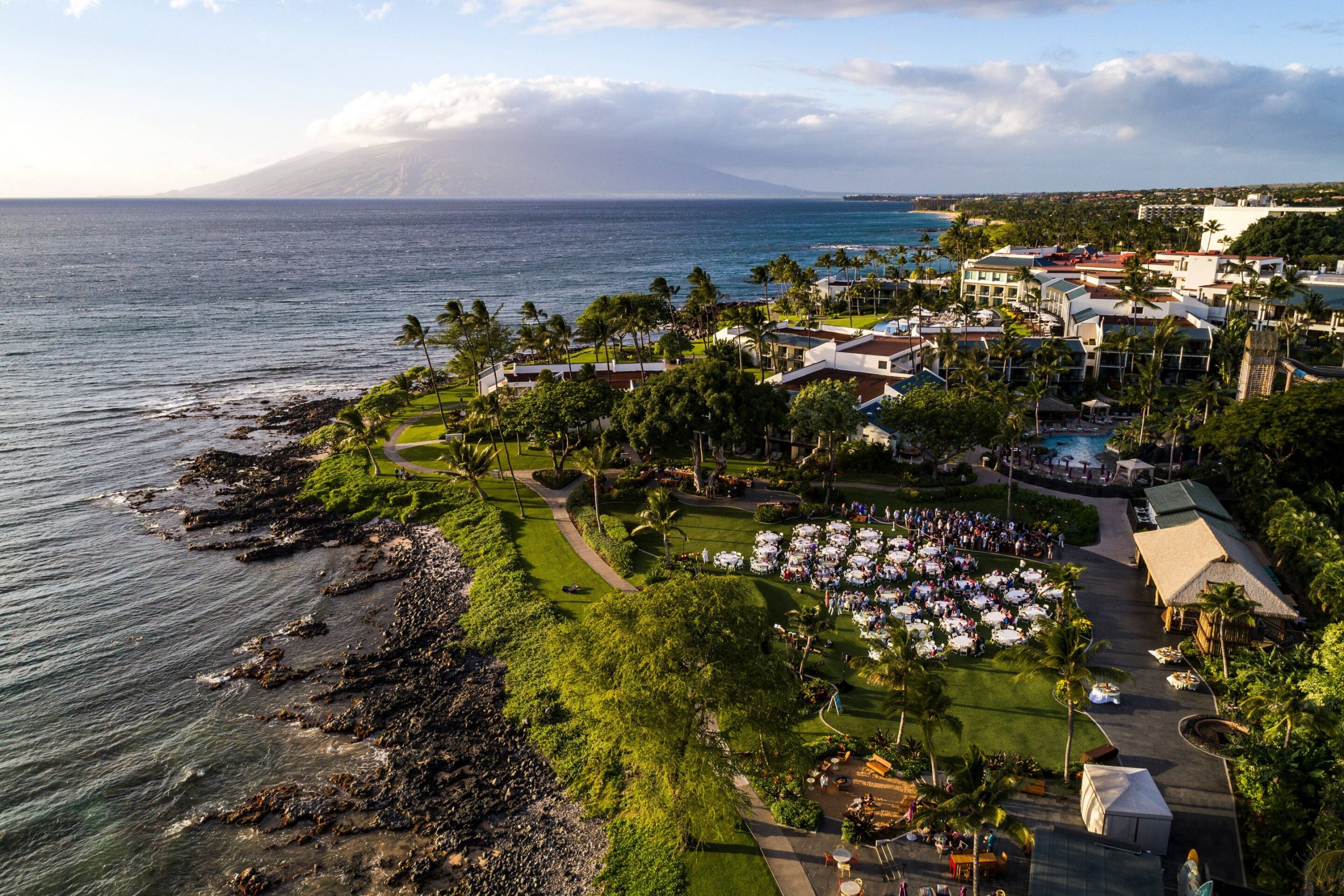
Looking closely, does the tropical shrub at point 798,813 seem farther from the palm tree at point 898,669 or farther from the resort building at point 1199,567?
the resort building at point 1199,567

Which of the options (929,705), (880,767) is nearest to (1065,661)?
(929,705)

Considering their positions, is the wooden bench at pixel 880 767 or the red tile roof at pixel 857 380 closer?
the wooden bench at pixel 880 767

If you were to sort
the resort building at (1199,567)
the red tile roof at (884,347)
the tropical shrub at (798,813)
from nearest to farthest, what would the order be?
the tropical shrub at (798,813)
the resort building at (1199,567)
the red tile roof at (884,347)

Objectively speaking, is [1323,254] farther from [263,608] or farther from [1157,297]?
[263,608]

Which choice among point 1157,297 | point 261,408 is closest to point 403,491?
point 261,408

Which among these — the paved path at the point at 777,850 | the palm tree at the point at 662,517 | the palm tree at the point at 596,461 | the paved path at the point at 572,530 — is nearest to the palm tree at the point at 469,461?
the paved path at the point at 572,530

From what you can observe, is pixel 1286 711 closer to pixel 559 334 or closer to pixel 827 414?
pixel 827 414
